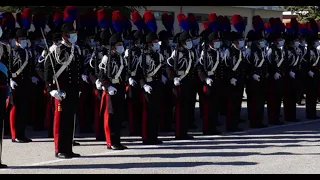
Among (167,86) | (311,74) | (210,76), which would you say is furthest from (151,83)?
(311,74)

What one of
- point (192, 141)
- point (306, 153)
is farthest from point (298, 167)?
point (192, 141)

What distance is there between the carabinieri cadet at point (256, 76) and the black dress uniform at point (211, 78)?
3.39ft

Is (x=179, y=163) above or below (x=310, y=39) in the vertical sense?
below

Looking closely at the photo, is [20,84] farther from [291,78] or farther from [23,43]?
[291,78]

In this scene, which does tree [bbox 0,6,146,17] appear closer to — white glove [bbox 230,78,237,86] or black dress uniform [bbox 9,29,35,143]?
black dress uniform [bbox 9,29,35,143]

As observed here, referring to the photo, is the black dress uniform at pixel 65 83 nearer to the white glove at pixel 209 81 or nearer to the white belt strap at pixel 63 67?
the white belt strap at pixel 63 67

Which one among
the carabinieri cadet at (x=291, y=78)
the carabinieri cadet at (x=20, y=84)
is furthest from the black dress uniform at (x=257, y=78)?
the carabinieri cadet at (x=20, y=84)

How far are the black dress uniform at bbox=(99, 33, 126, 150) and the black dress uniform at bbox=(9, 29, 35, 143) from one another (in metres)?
1.61

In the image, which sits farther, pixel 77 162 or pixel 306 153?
pixel 306 153

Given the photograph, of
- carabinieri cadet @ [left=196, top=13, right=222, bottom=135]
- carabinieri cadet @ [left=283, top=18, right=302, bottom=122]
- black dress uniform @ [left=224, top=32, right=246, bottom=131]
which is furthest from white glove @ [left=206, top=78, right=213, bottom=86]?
carabinieri cadet @ [left=283, top=18, right=302, bottom=122]

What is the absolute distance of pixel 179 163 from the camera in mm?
7914

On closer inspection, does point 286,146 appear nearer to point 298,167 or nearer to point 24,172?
point 298,167

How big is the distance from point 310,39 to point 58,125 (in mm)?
7049

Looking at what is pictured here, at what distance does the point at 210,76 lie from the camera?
416 inches
